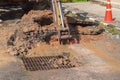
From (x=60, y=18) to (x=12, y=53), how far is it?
1.98m

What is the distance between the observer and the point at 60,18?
9320 millimetres

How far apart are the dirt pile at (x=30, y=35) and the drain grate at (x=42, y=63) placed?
Result: 1.61ft

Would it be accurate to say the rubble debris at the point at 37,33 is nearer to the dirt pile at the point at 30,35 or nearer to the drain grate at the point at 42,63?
the dirt pile at the point at 30,35

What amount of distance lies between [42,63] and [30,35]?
60.2 inches

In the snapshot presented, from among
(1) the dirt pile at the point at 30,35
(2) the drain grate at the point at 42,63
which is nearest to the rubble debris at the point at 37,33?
(1) the dirt pile at the point at 30,35

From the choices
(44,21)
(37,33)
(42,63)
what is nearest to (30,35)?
(37,33)

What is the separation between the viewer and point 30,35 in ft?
28.8

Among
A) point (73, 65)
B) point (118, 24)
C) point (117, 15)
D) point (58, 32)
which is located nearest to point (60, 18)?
point (58, 32)

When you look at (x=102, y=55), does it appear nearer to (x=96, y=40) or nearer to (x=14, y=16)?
(x=96, y=40)

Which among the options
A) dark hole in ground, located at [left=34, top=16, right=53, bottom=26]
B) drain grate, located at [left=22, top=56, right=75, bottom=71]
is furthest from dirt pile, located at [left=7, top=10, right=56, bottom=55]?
drain grate, located at [left=22, top=56, right=75, bottom=71]

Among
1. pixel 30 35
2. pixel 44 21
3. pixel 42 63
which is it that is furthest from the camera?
pixel 44 21

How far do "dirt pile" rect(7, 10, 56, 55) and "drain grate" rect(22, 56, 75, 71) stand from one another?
0.49m

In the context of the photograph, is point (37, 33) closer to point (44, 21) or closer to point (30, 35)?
point (30, 35)

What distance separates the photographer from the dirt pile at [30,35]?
827cm
